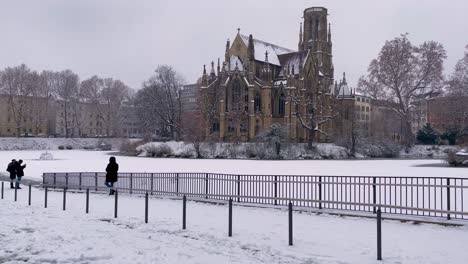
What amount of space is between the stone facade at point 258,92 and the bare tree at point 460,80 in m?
22.0

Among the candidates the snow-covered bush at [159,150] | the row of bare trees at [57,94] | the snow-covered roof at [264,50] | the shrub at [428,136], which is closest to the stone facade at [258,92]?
the snow-covered roof at [264,50]

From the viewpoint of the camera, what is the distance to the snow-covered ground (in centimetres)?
970

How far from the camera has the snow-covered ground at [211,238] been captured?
31.8ft

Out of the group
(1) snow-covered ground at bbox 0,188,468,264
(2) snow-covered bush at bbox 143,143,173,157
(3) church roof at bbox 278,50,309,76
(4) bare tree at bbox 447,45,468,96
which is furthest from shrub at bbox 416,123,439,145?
(1) snow-covered ground at bbox 0,188,468,264

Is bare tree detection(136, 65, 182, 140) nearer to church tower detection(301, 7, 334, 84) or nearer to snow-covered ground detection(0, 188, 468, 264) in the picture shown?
→ church tower detection(301, 7, 334, 84)

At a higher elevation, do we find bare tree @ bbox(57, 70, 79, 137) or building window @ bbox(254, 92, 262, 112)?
bare tree @ bbox(57, 70, 79, 137)

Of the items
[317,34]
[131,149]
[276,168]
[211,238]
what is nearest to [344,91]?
[317,34]

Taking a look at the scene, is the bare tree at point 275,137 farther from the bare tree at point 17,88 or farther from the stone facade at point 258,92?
the bare tree at point 17,88

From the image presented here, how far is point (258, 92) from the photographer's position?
82.2 metres

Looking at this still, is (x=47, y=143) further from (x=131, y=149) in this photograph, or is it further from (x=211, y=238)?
(x=211, y=238)

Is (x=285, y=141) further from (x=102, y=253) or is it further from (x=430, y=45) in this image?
(x=102, y=253)

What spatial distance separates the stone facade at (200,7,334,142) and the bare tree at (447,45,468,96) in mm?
22034

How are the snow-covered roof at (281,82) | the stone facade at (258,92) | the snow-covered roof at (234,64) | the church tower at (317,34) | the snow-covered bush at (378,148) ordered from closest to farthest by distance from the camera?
the snow-covered bush at (378,148) → the stone facade at (258,92) → the snow-covered roof at (234,64) → the snow-covered roof at (281,82) → the church tower at (317,34)

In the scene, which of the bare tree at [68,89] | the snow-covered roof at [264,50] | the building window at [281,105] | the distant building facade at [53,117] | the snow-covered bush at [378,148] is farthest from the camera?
the bare tree at [68,89]
